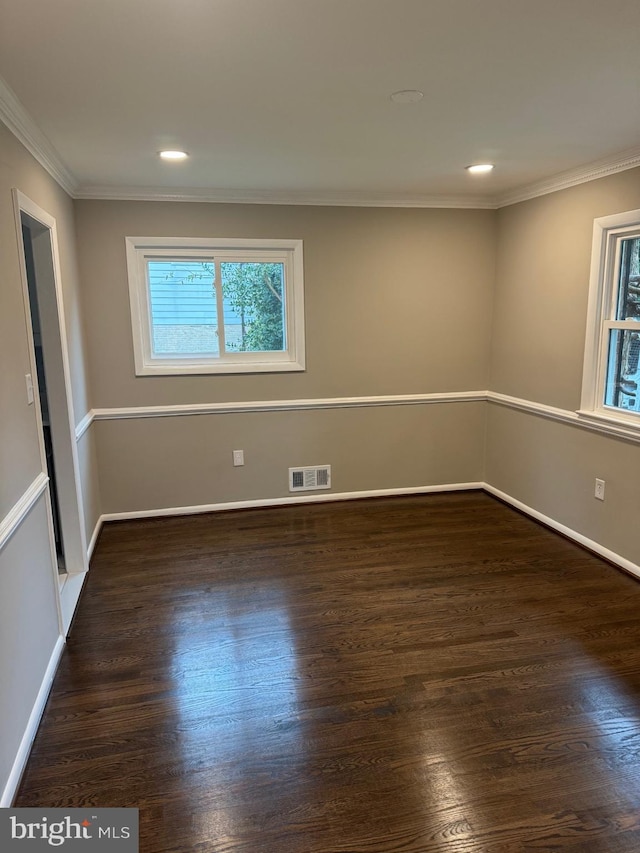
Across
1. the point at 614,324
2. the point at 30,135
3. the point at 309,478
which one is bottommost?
the point at 309,478

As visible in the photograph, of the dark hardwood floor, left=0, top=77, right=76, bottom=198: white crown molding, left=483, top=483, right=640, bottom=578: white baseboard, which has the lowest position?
the dark hardwood floor

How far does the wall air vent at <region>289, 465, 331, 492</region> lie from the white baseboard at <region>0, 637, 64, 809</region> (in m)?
2.14

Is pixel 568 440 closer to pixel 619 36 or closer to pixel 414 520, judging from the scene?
pixel 414 520

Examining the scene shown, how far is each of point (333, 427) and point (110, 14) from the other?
10.2 ft

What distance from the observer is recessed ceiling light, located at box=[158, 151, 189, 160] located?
282 cm

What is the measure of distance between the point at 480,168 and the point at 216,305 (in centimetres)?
203

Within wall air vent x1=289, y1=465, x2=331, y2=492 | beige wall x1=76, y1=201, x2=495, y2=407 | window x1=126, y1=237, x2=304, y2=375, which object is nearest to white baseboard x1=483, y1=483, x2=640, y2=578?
beige wall x1=76, y1=201, x2=495, y2=407

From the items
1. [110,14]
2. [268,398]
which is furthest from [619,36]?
[268,398]

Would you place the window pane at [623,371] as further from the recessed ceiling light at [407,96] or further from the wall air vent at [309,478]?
the wall air vent at [309,478]

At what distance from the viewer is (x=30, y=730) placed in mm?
1930

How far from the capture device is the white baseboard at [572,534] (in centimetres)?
316

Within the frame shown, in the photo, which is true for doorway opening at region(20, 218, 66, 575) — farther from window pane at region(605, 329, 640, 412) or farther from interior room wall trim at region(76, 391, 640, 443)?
window pane at region(605, 329, 640, 412)

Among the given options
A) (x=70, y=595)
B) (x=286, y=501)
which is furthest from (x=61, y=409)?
(x=286, y=501)

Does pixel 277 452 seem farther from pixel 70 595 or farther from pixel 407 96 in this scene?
pixel 407 96
